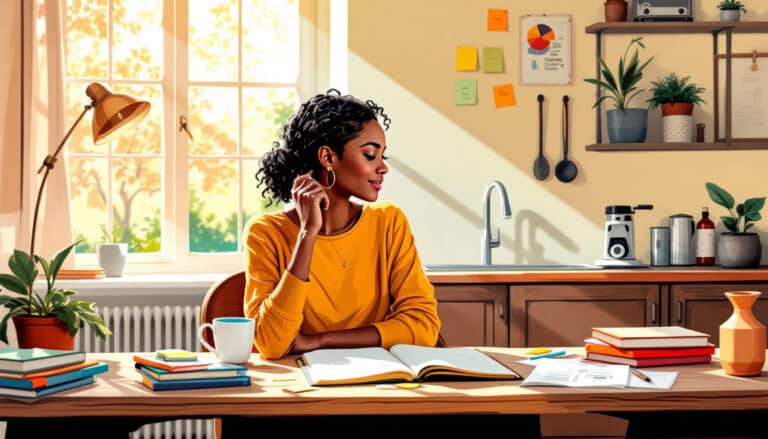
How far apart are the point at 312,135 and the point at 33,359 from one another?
962mm

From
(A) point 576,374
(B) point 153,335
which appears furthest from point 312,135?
(B) point 153,335

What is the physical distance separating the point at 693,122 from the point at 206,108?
2164 millimetres

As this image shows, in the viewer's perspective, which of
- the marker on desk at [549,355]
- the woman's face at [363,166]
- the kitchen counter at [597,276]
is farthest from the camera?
the kitchen counter at [597,276]

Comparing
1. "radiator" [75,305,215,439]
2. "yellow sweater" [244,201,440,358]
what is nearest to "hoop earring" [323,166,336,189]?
"yellow sweater" [244,201,440,358]

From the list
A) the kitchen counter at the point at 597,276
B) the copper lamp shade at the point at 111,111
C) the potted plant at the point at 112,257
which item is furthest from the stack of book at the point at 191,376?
the potted plant at the point at 112,257

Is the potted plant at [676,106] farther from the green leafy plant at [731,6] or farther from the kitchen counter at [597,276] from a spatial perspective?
the kitchen counter at [597,276]

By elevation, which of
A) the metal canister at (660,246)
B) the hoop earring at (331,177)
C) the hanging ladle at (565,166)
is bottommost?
the metal canister at (660,246)

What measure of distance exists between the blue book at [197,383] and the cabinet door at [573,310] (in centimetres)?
210

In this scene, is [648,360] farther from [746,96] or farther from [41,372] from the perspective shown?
[746,96]

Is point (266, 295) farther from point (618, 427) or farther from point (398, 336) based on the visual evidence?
point (618, 427)

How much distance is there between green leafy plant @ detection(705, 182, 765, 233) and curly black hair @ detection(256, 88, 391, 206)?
2.11 metres

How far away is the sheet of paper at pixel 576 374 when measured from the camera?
1.56 meters

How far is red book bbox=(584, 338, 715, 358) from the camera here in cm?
176

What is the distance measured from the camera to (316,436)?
1554 millimetres
